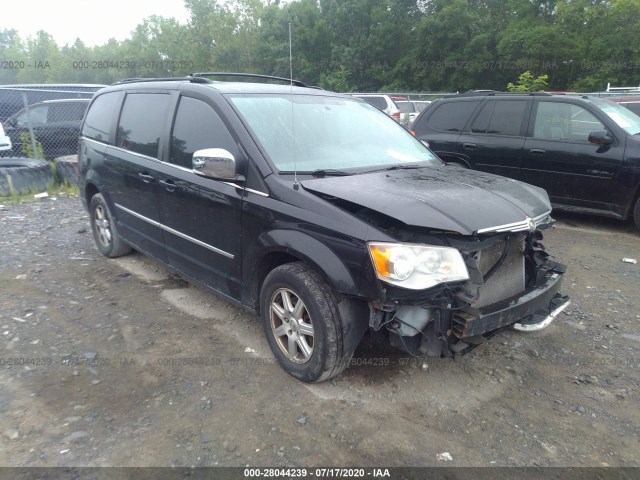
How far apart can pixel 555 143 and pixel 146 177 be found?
543 cm

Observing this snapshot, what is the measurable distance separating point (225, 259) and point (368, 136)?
1519mm

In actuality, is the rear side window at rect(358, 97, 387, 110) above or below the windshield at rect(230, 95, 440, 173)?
above

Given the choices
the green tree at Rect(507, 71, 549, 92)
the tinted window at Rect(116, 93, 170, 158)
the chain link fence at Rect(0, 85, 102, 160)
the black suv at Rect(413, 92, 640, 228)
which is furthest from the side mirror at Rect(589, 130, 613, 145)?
the green tree at Rect(507, 71, 549, 92)

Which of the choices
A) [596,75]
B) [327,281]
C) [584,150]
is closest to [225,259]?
[327,281]

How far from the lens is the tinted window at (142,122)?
159 inches

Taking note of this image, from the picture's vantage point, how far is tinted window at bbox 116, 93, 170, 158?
4.05 metres

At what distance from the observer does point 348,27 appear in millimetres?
43250

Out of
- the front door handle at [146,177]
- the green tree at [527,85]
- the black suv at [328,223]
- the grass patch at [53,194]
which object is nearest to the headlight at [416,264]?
the black suv at [328,223]

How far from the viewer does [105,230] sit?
530 centimetres

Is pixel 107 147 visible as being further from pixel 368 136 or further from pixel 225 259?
pixel 368 136

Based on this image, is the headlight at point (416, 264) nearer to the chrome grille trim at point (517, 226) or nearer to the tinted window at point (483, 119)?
the chrome grille trim at point (517, 226)

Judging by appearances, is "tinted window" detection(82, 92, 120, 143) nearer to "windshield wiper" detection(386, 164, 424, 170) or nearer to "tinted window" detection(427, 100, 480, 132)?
"windshield wiper" detection(386, 164, 424, 170)

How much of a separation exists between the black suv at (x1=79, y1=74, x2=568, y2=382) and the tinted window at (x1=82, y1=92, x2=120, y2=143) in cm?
67

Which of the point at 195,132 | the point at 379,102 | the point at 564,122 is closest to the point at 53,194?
the point at 195,132
